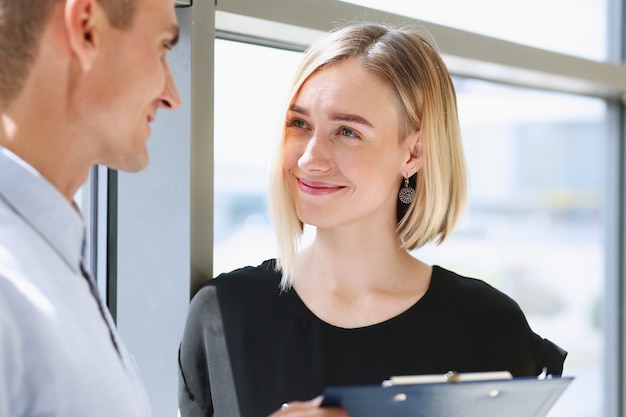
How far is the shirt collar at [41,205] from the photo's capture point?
35.1 inches

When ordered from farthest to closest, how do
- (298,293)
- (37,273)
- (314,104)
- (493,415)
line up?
(298,293)
(314,104)
(493,415)
(37,273)

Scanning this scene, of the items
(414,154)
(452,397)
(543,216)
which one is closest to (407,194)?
(414,154)

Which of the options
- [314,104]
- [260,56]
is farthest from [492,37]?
[314,104]

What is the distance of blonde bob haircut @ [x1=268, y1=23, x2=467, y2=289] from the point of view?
1558mm

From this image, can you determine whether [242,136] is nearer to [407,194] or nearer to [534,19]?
[407,194]

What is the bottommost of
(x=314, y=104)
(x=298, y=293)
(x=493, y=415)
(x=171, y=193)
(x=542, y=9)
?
(x=493, y=415)

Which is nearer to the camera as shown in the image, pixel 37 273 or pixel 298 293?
pixel 37 273

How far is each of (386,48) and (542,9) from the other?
163cm

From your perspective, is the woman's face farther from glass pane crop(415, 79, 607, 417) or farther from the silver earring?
glass pane crop(415, 79, 607, 417)

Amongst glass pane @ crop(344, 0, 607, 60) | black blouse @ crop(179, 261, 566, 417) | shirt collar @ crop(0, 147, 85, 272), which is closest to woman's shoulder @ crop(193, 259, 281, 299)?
black blouse @ crop(179, 261, 566, 417)

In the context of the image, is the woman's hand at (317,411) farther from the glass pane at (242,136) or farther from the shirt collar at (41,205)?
the glass pane at (242,136)

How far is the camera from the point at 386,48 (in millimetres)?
1571

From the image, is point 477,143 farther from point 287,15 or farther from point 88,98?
point 88,98

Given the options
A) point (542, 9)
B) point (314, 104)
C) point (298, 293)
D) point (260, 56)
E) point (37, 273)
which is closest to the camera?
point (37, 273)
